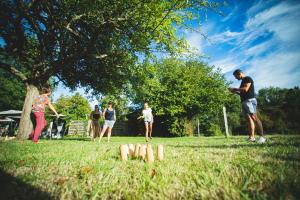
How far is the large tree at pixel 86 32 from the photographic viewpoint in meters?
8.22

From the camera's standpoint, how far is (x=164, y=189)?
1.67 meters

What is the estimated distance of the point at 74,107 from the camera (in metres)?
30.9

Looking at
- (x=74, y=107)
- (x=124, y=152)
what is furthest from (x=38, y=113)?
(x=74, y=107)

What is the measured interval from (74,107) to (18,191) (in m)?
31.4

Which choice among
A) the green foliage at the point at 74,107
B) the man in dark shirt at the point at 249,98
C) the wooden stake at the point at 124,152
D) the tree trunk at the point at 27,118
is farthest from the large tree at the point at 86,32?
the green foliage at the point at 74,107

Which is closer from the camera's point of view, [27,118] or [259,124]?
[259,124]

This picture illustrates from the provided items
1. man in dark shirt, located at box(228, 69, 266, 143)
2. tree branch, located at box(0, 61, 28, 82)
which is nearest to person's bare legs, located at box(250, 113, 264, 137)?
man in dark shirt, located at box(228, 69, 266, 143)

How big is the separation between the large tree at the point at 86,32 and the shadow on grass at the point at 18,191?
7.39m

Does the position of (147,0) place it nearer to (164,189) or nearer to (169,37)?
(169,37)

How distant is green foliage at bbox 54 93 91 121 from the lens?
2838 centimetres

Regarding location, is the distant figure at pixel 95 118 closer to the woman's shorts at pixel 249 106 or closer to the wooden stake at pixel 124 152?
the woman's shorts at pixel 249 106

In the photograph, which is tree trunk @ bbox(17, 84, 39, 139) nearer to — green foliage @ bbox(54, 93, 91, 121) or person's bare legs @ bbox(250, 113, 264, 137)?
person's bare legs @ bbox(250, 113, 264, 137)

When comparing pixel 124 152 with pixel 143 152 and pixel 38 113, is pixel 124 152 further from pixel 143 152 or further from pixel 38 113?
pixel 38 113

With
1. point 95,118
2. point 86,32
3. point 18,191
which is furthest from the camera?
point 95,118
